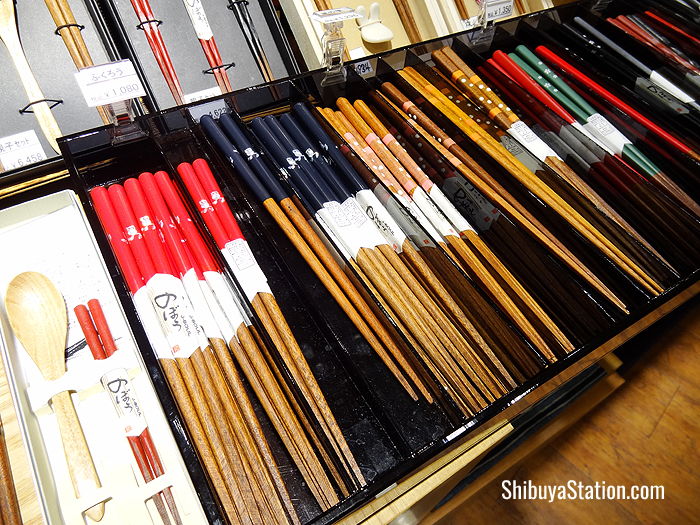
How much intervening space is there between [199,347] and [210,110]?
71 centimetres

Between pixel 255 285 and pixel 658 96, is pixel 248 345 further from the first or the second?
pixel 658 96

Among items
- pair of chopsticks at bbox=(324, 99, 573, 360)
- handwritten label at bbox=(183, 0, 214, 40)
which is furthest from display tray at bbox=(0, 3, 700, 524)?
handwritten label at bbox=(183, 0, 214, 40)

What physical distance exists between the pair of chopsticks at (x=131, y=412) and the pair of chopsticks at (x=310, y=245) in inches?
17.9

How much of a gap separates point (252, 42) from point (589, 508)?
2.30 metres

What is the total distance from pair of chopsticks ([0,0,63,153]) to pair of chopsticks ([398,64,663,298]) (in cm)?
114

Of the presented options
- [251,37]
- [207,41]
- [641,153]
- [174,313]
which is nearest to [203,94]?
A: [207,41]

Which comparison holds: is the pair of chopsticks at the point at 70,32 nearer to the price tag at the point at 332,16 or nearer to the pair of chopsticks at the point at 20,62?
the pair of chopsticks at the point at 20,62

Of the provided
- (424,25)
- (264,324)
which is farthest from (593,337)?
(424,25)

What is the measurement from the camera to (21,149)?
1.44 m

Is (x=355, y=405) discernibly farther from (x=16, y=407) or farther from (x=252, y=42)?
(x=252, y=42)

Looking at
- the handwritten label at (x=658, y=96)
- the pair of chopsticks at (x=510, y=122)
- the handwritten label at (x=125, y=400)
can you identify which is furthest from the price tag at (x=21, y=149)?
the handwritten label at (x=658, y=96)

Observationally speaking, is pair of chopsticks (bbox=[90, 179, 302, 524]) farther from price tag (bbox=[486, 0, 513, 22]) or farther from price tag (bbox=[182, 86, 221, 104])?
price tag (bbox=[486, 0, 513, 22])

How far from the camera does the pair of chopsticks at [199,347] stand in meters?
0.85

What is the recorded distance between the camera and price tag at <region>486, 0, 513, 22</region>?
1.66 m
